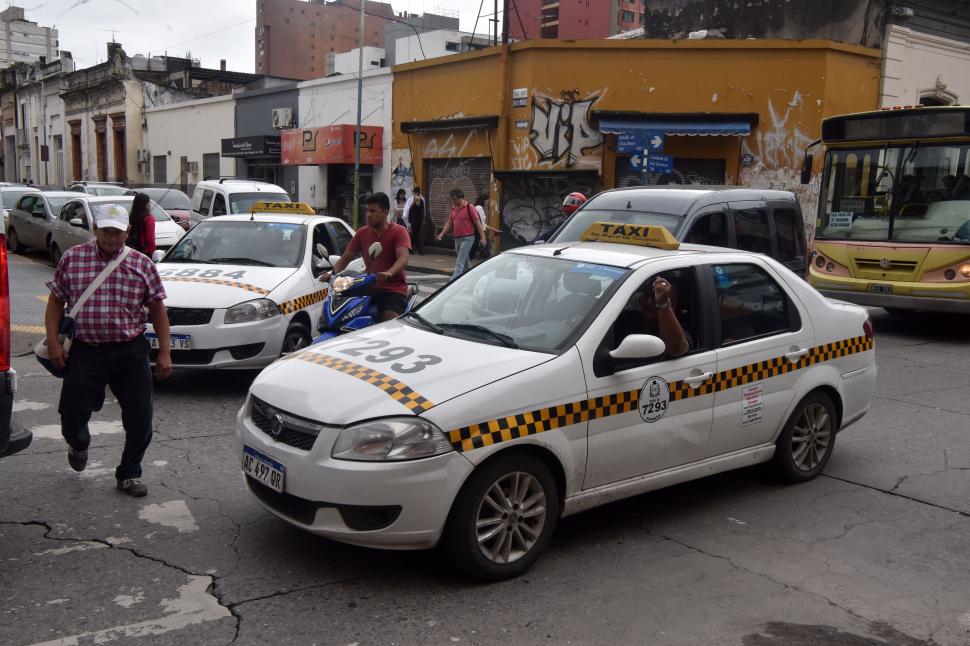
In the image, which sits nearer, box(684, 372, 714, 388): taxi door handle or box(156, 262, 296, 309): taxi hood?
box(684, 372, 714, 388): taxi door handle

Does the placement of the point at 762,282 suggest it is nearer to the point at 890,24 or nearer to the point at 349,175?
the point at 890,24

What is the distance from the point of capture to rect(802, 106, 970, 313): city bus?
1176 cm

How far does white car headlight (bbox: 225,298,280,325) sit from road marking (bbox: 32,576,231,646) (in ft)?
13.2

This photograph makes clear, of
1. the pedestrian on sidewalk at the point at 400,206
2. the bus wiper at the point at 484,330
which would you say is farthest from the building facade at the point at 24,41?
the bus wiper at the point at 484,330

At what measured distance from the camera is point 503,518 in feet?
14.0

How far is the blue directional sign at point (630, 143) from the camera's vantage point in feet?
65.6

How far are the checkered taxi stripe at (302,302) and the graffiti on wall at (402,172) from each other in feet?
57.5

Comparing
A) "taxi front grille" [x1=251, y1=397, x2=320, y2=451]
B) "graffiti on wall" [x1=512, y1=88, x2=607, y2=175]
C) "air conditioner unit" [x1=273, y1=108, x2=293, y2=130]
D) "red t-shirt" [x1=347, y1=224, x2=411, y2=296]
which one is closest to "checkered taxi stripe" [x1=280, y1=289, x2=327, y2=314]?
"red t-shirt" [x1=347, y1=224, x2=411, y2=296]

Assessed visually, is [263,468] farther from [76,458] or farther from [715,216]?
[715,216]

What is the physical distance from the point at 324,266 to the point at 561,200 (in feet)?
40.8

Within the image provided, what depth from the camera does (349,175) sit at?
95.7 feet

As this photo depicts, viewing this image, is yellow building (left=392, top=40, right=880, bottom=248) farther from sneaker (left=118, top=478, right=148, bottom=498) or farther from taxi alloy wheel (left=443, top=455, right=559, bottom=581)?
taxi alloy wheel (left=443, top=455, right=559, bottom=581)

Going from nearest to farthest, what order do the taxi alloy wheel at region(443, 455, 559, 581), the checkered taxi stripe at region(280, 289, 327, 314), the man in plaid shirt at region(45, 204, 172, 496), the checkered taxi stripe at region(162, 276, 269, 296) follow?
1. the taxi alloy wheel at region(443, 455, 559, 581)
2. the man in plaid shirt at region(45, 204, 172, 496)
3. the checkered taxi stripe at region(162, 276, 269, 296)
4. the checkered taxi stripe at region(280, 289, 327, 314)

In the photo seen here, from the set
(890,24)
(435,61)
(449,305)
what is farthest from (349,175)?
(449,305)
